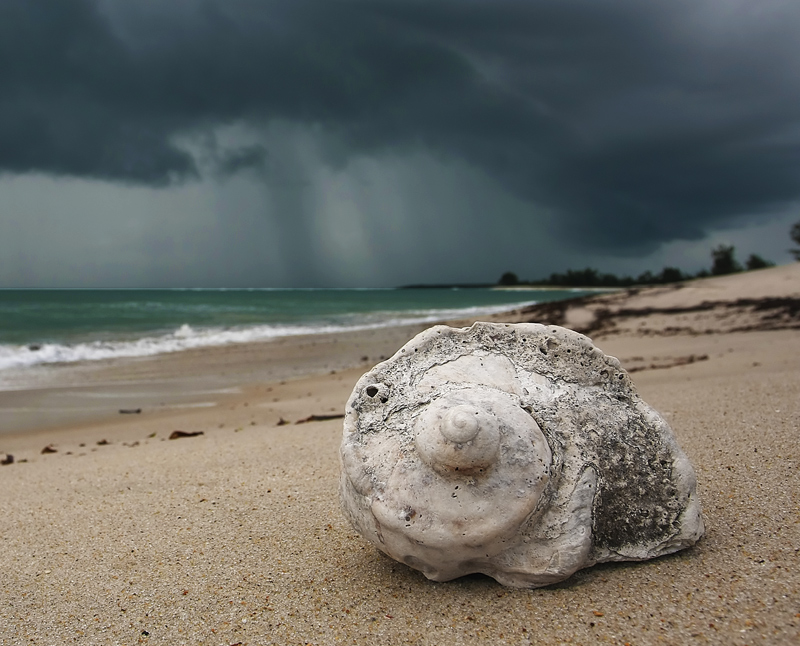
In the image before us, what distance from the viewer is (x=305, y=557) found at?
2621mm

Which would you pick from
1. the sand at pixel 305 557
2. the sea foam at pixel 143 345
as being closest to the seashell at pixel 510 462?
the sand at pixel 305 557

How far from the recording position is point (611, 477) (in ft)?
7.54

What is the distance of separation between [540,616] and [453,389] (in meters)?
0.85

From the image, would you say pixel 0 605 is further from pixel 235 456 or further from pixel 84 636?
pixel 235 456

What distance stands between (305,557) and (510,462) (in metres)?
1.11

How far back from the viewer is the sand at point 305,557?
2.03 metres

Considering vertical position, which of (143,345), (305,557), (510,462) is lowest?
(143,345)

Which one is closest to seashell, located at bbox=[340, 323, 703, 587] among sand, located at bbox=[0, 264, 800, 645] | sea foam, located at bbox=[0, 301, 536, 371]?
sand, located at bbox=[0, 264, 800, 645]

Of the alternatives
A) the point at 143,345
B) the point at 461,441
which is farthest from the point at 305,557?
the point at 143,345

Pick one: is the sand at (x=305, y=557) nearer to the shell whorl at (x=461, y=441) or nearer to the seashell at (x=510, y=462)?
the seashell at (x=510, y=462)

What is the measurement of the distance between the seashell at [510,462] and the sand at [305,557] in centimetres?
15

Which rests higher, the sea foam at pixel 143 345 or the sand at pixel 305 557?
the sand at pixel 305 557

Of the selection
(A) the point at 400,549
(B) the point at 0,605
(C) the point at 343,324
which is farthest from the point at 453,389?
(C) the point at 343,324

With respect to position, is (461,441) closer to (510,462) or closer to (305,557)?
(510,462)
